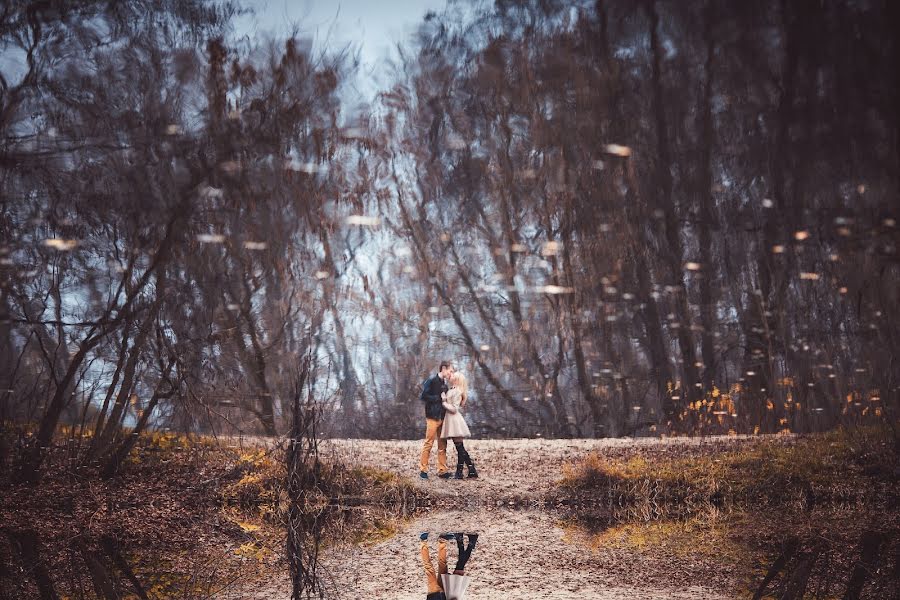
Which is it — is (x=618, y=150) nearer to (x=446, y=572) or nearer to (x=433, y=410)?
(x=433, y=410)

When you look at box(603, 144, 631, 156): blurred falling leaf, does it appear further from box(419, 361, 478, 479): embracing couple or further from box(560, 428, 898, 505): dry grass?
box(419, 361, 478, 479): embracing couple

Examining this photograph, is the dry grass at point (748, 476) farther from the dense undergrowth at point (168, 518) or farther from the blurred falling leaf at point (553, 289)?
the blurred falling leaf at point (553, 289)

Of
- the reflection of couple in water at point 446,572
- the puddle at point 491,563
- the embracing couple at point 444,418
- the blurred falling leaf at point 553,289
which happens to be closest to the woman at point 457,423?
the embracing couple at point 444,418

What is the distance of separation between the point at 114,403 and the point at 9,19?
3.46 m

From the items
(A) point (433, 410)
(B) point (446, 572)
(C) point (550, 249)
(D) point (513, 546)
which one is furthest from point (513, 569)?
(C) point (550, 249)

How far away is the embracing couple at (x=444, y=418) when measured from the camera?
20.1ft

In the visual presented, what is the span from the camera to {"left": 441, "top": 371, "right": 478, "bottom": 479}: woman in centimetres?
611

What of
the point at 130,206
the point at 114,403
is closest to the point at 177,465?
the point at 114,403

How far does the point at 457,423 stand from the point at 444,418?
0.38 feet

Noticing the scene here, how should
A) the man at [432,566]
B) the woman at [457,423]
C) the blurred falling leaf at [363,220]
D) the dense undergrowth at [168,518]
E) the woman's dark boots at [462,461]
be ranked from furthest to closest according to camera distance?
the blurred falling leaf at [363,220]
the woman's dark boots at [462,461]
the woman at [457,423]
the dense undergrowth at [168,518]
the man at [432,566]

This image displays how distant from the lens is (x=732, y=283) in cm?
856

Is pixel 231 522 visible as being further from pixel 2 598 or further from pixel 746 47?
pixel 746 47

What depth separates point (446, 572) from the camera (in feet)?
13.6

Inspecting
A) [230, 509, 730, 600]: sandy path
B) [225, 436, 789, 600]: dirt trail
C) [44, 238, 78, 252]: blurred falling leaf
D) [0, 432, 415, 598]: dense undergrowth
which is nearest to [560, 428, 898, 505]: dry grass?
[225, 436, 789, 600]: dirt trail
